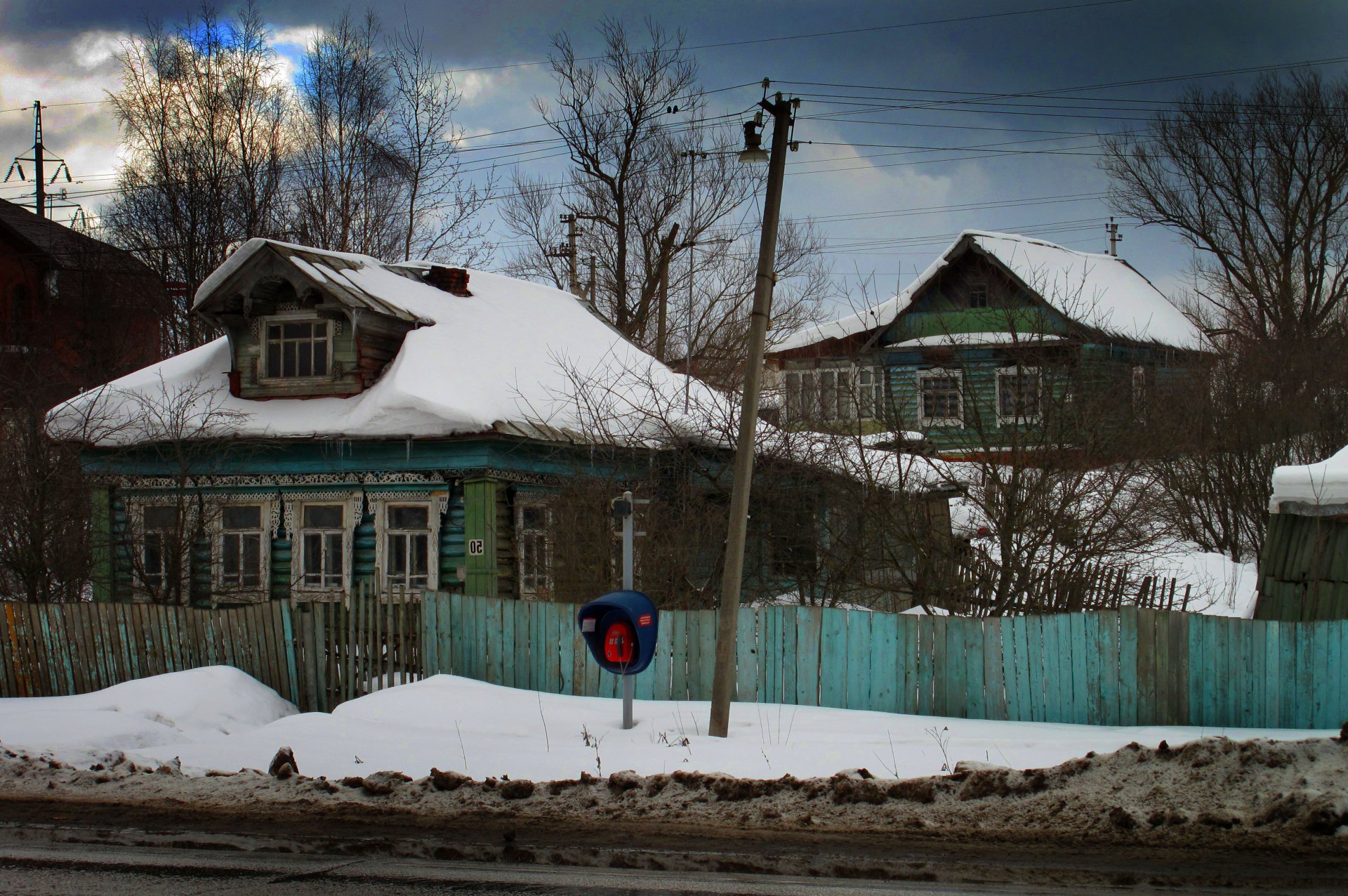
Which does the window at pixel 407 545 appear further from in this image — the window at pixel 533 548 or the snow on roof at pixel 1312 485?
the snow on roof at pixel 1312 485

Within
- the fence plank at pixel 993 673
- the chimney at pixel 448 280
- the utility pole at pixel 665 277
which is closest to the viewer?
the fence plank at pixel 993 673

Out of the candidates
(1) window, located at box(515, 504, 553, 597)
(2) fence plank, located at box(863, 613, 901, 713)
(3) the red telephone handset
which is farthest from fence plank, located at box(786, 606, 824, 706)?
(1) window, located at box(515, 504, 553, 597)

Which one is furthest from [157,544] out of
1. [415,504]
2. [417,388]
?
[417,388]

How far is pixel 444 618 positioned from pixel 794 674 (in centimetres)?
366

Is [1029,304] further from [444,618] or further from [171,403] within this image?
[171,403]

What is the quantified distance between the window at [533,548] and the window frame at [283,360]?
3564 millimetres

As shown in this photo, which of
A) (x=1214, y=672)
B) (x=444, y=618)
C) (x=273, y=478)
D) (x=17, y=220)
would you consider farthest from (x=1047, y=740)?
(x=17, y=220)

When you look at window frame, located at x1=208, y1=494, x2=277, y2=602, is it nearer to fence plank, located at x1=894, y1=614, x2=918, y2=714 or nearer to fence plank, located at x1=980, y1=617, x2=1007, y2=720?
fence plank, located at x1=894, y1=614, x2=918, y2=714

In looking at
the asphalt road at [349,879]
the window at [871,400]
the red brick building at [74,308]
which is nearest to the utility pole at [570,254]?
the red brick building at [74,308]

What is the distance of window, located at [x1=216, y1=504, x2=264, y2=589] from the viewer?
1684 cm

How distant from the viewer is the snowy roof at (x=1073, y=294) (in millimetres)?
31328

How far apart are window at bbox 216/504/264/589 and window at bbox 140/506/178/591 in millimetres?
708

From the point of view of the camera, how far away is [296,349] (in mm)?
17562

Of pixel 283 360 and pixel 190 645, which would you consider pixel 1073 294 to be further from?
pixel 190 645
